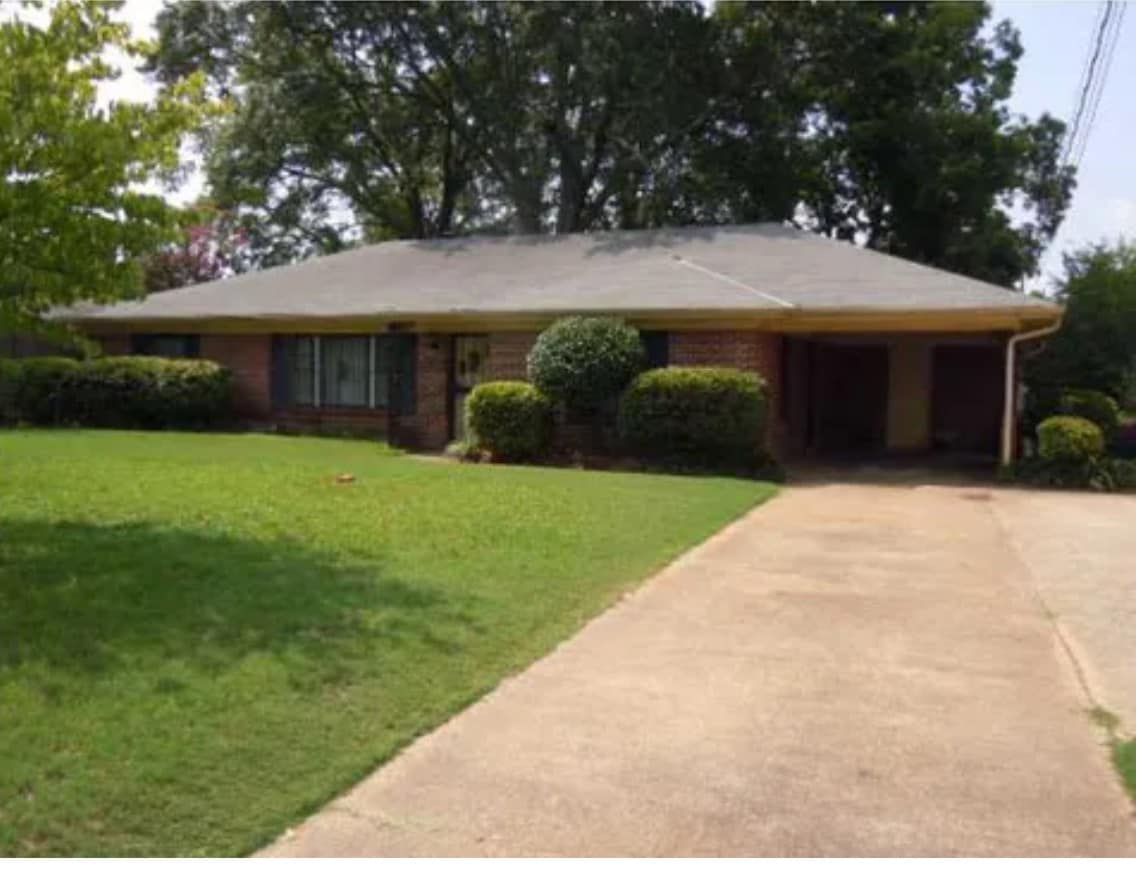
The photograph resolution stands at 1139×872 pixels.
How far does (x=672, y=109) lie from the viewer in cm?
2906

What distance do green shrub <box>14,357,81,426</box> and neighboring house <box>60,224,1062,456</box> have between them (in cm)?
181

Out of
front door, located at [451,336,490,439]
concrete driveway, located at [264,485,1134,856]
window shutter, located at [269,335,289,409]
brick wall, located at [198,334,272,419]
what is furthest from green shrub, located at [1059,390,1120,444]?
brick wall, located at [198,334,272,419]

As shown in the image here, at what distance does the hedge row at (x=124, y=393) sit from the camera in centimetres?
2117

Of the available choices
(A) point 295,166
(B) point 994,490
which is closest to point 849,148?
(A) point 295,166

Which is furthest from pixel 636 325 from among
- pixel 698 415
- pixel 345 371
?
pixel 345 371

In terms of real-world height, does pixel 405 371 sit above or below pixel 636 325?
below

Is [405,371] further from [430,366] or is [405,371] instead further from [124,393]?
[124,393]

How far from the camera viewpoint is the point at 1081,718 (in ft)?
17.4

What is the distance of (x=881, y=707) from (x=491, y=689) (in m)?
1.85

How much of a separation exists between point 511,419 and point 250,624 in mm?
10989

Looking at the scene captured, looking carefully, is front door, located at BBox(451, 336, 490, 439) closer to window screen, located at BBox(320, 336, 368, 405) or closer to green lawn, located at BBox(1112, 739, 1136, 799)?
window screen, located at BBox(320, 336, 368, 405)

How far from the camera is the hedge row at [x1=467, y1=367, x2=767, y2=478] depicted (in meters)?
15.8

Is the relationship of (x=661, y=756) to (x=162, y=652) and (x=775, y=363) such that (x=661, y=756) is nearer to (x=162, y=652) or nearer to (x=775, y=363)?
(x=162, y=652)

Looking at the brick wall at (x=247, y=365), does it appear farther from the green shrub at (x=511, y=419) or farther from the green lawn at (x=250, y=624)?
the green lawn at (x=250, y=624)
